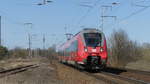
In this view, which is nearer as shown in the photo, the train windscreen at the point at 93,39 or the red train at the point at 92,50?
the red train at the point at 92,50

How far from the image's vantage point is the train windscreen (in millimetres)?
25172

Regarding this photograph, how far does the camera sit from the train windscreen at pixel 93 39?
25.2 m

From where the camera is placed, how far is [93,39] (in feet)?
83.4

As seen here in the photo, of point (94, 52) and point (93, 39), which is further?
point (93, 39)

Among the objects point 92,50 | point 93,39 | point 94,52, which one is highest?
point 93,39

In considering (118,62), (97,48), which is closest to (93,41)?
(97,48)

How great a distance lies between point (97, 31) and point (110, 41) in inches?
1072

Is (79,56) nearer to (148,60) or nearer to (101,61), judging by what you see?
(101,61)

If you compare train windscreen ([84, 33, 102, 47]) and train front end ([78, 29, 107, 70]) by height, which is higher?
train windscreen ([84, 33, 102, 47])

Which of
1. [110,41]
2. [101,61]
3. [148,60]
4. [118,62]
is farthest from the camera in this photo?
[148,60]

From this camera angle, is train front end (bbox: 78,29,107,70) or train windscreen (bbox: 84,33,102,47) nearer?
train front end (bbox: 78,29,107,70)

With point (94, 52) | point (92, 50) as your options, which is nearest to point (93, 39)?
point (92, 50)

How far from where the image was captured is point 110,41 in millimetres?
53000

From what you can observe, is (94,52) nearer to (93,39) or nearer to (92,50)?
(92,50)
